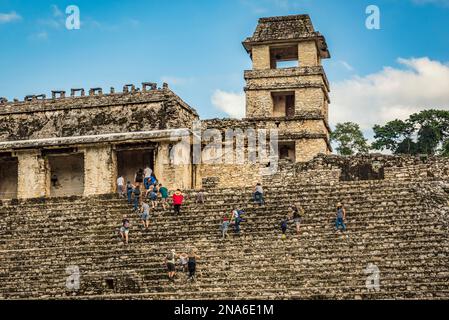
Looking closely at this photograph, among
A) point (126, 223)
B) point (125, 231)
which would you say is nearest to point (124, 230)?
point (125, 231)

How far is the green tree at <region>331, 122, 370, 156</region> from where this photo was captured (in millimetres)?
52938

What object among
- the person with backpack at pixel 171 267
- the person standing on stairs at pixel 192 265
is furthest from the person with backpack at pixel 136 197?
the person standing on stairs at pixel 192 265

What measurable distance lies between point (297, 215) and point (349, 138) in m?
29.3

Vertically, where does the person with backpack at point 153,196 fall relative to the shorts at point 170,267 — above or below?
above

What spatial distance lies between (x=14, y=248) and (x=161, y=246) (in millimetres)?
4582

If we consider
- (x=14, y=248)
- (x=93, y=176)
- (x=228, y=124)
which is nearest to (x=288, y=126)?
(x=228, y=124)

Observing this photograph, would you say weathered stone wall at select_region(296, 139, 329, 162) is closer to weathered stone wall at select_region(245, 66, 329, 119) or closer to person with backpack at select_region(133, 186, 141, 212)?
weathered stone wall at select_region(245, 66, 329, 119)

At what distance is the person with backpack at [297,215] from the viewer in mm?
24422

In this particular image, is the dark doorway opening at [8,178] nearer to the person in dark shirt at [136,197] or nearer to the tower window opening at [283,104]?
the person in dark shirt at [136,197]

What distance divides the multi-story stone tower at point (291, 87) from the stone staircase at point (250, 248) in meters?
10.0

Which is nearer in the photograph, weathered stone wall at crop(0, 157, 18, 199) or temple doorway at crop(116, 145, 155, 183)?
temple doorway at crop(116, 145, 155, 183)

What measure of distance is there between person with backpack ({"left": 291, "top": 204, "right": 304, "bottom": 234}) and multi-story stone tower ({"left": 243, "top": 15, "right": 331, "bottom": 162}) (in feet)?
40.3

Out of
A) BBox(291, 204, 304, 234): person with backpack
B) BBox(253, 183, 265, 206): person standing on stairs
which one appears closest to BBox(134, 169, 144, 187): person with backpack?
BBox(253, 183, 265, 206): person standing on stairs
